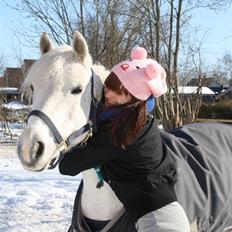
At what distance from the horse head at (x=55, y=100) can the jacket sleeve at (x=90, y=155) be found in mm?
78

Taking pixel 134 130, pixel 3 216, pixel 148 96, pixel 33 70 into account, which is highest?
pixel 33 70

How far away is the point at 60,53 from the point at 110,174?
64 centimetres

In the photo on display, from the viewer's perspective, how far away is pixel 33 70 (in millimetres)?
2014

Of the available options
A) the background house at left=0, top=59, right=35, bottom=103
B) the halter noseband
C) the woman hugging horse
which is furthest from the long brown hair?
the background house at left=0, top=59, right=35, bottom=103

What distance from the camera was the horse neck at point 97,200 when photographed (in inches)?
88.5

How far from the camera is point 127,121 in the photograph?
82.9 inches

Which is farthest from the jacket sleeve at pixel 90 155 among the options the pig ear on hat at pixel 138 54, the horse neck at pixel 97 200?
the pig ear on hat at pixel 138 54

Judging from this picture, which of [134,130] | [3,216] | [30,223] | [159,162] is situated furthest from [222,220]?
[3,216]

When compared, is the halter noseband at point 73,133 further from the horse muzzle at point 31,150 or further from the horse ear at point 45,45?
the horse ear at point 45,45

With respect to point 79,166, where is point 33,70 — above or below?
above

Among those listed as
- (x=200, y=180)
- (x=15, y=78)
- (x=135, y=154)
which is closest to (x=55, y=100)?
(x=135, y=154)

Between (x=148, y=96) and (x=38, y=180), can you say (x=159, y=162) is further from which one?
(x=38, y=180)

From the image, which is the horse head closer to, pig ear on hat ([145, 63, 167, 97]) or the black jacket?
the black jacket

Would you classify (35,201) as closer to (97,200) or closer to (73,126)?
(97,200)
